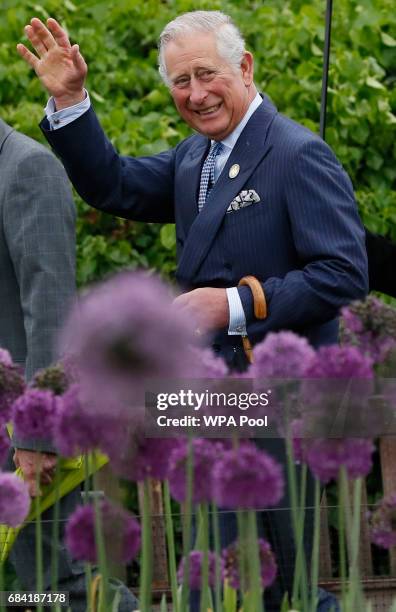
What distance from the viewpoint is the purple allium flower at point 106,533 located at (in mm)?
1217

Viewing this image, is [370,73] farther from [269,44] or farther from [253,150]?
[253,150]

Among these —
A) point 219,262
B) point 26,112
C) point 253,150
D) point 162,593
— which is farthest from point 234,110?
point 26,112

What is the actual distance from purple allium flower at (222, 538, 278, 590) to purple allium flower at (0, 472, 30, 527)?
0.63ft

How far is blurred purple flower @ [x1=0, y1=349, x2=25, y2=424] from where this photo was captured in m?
1.20

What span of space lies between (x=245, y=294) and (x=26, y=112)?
8.02ft

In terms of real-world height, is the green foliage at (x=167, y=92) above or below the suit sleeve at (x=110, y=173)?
above

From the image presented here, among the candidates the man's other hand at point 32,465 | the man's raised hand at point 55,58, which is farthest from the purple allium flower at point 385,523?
the man's raised hand at point 55,58

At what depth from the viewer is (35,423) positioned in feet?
3.93

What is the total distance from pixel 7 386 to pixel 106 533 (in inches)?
6.0

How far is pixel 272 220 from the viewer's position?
2.58 m

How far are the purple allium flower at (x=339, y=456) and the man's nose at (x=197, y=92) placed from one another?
5.02 feet

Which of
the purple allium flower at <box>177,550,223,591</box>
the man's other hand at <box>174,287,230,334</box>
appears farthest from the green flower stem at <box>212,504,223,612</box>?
the man's other hand at <box>174,287,230,334</box>

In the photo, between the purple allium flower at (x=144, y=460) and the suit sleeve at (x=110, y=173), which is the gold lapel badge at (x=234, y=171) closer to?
the suit sleeve at (x=110, y=173)

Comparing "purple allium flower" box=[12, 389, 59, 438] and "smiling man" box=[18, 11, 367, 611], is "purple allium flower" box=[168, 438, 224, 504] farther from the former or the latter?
"smiling man" box=[18, 11, 367, 611]
